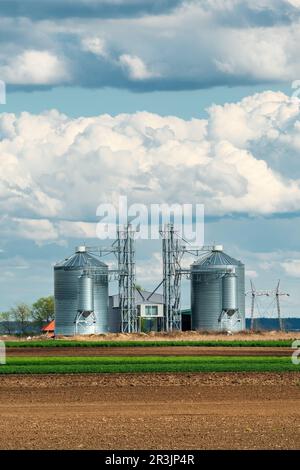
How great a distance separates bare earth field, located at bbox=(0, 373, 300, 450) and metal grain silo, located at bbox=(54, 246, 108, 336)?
84196mm

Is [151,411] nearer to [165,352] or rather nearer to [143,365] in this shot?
[143,365]

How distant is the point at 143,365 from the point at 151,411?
Result: 80.4 ft

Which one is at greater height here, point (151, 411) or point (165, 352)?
point (165, 352)

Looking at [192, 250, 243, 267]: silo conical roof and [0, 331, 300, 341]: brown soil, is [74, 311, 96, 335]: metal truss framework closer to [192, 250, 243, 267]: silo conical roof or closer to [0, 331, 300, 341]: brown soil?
[0, 331, 300, 341]: brown soil

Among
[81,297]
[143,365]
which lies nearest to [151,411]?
[143,365]

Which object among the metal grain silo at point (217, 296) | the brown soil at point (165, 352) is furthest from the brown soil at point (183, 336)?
the brown soil at point (165, 352)

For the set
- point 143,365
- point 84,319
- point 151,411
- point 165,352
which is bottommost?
point 151,411

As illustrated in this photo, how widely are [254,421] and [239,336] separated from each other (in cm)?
10232

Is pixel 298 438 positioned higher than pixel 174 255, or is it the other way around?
pixel 174 255

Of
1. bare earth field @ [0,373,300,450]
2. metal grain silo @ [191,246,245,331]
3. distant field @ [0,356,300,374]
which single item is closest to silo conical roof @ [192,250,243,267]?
metal grain silo @ [191,246,245,331]

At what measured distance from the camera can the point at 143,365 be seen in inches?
2785

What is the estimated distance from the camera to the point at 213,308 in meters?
148

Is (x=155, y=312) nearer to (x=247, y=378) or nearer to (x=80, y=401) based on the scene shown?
(x=247, y=378)
